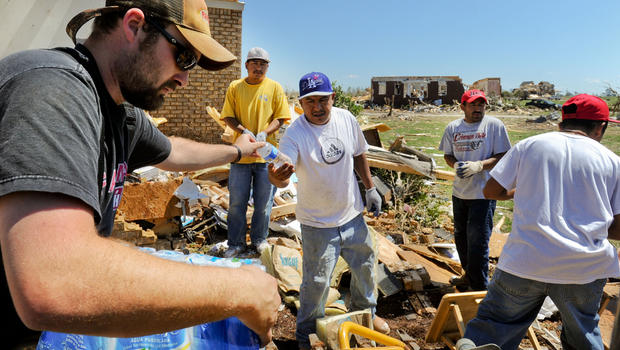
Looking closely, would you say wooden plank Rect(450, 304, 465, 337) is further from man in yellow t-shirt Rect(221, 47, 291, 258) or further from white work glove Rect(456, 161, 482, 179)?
man in yellow t-shirt Rect(221, 47, 291, 258)

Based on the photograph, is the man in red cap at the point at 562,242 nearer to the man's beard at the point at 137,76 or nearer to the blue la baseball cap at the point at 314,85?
the blue la baseball cap at the point at 314,85

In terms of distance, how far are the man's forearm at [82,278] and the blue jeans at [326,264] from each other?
2441 millimetres

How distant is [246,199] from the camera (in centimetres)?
502

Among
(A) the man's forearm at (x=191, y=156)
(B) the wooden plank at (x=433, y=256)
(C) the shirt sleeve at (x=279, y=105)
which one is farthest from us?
(C) the shirt sleeve at (x=279, y=105)

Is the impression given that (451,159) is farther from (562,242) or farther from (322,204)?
(562,242)

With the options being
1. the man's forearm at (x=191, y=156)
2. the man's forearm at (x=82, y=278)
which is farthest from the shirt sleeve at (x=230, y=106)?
the man's forearm at (x=82, y=278)

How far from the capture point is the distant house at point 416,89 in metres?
37.3

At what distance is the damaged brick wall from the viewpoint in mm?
9031

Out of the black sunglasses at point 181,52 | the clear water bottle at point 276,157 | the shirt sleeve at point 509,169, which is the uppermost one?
the black sunglasses at point 181,52

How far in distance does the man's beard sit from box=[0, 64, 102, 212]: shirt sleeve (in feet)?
0.77

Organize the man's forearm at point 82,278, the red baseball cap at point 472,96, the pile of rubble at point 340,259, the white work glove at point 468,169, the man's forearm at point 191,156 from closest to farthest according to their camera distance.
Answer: the man's forearm at point 82,278
the man's forearm at point 191,156
the pile of rubble at point 340,259
the white work glove at point 468,169
the red baseball cap at point 472,96

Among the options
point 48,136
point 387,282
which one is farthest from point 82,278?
point 387,282

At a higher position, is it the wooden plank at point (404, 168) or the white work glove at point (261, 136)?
the white work glove at point (261, 136)

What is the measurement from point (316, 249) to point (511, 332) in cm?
153
